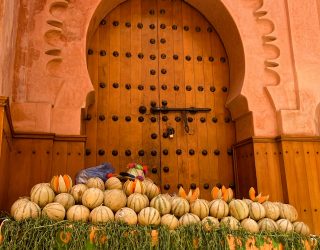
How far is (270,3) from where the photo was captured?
4926mm

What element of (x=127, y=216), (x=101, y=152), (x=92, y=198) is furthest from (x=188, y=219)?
(x=101, y=152)

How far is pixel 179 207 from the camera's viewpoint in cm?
298

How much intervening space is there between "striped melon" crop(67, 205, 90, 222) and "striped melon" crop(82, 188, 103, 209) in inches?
2.6

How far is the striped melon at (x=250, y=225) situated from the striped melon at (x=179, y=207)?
0.41m

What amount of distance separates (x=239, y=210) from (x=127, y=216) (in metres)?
0.85

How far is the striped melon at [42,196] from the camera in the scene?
9.39 feet

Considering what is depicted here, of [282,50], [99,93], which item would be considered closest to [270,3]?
[282,50]

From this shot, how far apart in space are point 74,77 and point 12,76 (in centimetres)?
59

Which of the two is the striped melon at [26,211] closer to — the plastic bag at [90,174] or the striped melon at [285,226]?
the plastic bag at [90,174]

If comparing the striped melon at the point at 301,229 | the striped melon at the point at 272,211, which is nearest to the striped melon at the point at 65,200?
the striped melon at the point at 272,211

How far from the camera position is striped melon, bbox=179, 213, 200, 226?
→ 2855mm

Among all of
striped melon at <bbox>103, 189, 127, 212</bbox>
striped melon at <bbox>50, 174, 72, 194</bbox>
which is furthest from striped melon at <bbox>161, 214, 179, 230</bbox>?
striped melon at <bbox>50, 174, 72, 194</bbox>

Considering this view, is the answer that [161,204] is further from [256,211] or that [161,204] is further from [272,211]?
[272,211]

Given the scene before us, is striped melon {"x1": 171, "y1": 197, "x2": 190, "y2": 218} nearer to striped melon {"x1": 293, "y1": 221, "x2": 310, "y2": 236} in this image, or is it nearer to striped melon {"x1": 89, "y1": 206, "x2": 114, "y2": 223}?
striped melon {"x1": 89, "y1": 206, "x2": 114, "y2": 223}
